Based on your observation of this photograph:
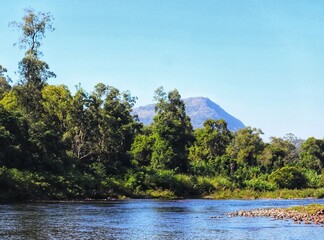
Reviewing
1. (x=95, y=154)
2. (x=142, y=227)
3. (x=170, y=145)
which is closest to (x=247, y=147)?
(x=170, y=145)

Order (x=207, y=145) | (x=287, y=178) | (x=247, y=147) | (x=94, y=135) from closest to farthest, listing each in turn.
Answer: (x=94, y=135), (x=287, y=178), (x=207, y=145), (x=247, y=147)

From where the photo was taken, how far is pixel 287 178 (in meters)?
92.9

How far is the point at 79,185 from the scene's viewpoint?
6831 cm

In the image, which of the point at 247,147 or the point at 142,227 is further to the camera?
the point at 247,147

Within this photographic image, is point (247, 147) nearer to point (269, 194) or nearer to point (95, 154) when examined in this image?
point (269, 194)

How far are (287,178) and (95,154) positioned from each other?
35.6m

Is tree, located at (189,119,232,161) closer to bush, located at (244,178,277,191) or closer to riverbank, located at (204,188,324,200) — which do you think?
bush, located at (244,178,277,191)

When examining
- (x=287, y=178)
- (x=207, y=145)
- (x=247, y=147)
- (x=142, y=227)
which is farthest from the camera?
(x=247, y=147)

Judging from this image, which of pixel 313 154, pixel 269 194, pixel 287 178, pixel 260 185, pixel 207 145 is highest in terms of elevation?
pixel 207 145

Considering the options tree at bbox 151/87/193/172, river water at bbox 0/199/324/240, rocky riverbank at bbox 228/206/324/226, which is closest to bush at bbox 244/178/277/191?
tree at bbox 151/87/193/172

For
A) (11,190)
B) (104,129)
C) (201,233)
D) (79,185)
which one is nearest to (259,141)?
(104,129)

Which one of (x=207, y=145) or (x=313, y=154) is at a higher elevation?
(x=207, y=145)

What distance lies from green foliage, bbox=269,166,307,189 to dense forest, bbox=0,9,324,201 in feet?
0.60

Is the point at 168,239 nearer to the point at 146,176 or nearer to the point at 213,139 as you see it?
the point at 146,176
